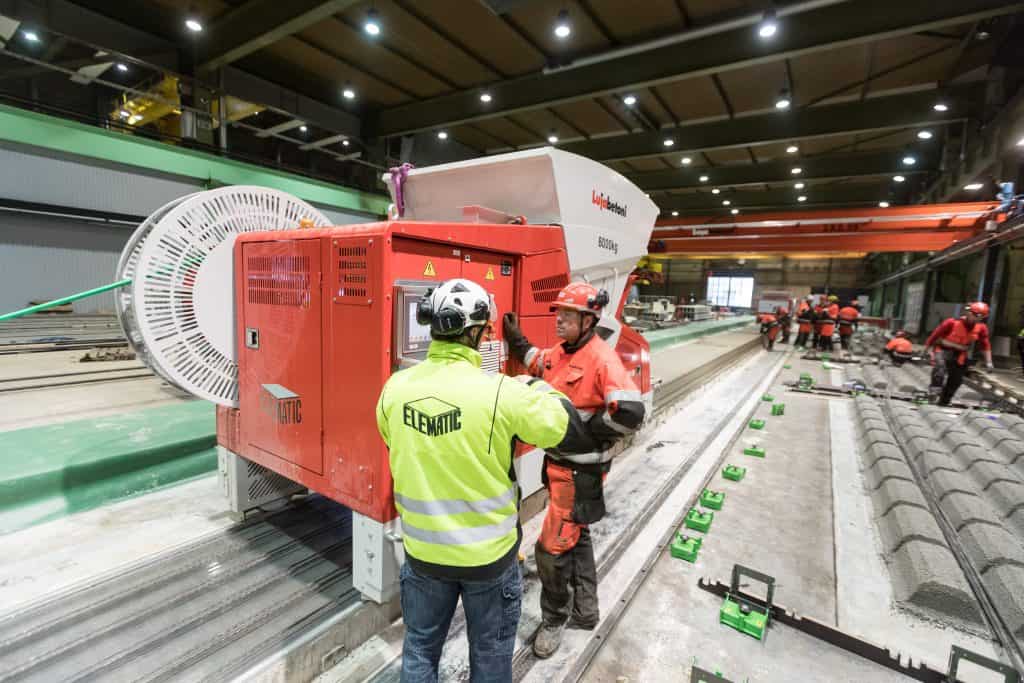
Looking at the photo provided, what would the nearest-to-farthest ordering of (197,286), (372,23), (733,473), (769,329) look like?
(197,286)
(733,473)
(372,23)
(769,329)

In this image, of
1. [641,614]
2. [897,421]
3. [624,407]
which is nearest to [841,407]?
[897,421]

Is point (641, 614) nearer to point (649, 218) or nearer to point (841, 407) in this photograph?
point (649, 218)

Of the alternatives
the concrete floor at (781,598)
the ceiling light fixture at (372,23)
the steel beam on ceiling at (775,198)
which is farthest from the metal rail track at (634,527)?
the steel beam on ceiling at (775,198)

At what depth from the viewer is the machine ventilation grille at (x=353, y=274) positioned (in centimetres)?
183

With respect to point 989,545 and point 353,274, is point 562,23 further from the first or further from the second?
point 989,545

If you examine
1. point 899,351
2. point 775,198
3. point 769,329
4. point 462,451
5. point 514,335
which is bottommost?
point 899,351

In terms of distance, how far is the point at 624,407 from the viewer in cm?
176

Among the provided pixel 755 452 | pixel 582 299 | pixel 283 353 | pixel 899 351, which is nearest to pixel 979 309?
pixel 899 351

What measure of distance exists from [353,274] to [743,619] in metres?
2.49

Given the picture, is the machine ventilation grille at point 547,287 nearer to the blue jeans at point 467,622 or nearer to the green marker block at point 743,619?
the blue jeans at point 467,622

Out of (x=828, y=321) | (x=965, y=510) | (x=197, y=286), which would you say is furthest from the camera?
(x=828, y=321)

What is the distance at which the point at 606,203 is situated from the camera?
10.3ft

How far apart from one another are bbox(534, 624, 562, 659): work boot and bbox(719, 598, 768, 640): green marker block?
0.87 metres

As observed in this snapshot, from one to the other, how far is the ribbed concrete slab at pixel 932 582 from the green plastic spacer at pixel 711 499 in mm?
1047
